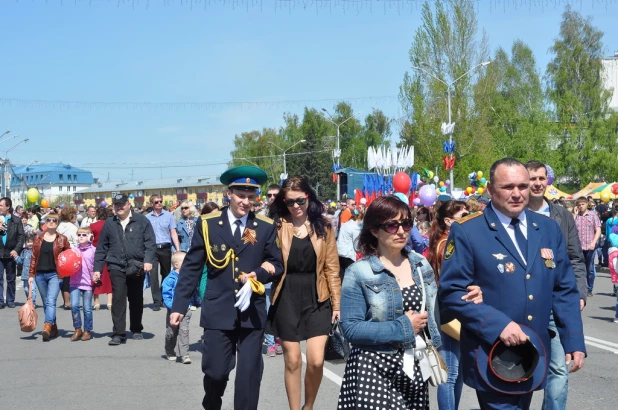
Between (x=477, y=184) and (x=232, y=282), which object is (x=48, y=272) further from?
(x=477, y=184)

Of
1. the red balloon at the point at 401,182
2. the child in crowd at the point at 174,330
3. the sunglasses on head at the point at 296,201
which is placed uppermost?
the red balloon at the point at 401,182

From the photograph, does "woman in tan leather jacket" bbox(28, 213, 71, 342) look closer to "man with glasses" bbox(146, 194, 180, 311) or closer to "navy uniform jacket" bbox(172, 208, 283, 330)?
"man with glasses" bbox(146, 194, 180, 311)

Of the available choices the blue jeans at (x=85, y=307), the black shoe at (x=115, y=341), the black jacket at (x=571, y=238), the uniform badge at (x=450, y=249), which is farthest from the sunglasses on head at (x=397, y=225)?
the blue jeans at (x=85, y=307)

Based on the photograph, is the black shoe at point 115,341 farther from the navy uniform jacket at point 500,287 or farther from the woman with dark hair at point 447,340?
the navy uniform jacket at point 500,287

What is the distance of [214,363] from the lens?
5707 mm

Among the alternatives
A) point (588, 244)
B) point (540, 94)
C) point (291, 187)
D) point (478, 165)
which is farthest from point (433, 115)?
point (291, 187)

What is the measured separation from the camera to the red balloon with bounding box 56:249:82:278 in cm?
1131

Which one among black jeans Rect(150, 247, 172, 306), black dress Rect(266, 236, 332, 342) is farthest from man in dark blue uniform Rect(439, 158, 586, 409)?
black jeans Rect(150, 247, 172, 306)

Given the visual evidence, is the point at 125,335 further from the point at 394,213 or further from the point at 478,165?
the point at 478,165

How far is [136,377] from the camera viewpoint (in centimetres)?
874

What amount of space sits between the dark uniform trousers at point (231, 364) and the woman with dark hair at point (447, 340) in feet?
4.10

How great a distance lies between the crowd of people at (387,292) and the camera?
4.11m

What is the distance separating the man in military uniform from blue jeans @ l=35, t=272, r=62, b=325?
6327 mm

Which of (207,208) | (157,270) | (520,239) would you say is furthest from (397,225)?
(157,270)
